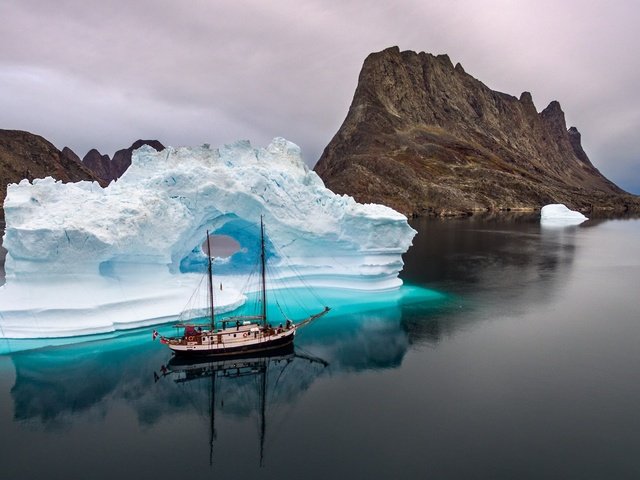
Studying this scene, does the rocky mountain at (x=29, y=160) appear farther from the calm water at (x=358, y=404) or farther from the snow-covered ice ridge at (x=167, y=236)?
the calm water at (x=358, y=404)

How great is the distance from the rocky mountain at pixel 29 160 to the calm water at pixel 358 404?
150115 mm

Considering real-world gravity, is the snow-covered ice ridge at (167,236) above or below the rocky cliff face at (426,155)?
below

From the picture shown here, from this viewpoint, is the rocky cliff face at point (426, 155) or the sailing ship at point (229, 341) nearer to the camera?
the sailing ship at point (229, 341)

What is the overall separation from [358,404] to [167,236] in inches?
681

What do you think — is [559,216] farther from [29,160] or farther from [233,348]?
[29,160]

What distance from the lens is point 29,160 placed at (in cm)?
15550

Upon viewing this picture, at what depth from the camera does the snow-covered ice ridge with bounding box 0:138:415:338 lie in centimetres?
2462

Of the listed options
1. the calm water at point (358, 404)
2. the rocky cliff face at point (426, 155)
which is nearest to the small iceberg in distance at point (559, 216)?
the rocky cliff face at point (426, 155)

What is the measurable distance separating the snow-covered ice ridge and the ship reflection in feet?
21.2

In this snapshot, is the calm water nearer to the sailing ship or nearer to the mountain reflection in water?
the mountain reflection in water

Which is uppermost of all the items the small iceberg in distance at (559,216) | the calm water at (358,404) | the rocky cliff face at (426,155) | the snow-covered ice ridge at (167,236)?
the rocky cliff face at (426,155)

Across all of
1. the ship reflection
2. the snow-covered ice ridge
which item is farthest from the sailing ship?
the snow-covered ice ridge

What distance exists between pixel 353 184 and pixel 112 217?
10736cm

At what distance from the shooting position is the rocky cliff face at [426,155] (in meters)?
132
